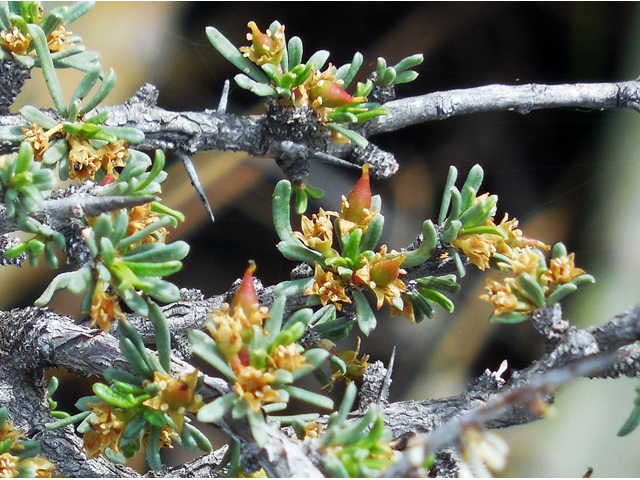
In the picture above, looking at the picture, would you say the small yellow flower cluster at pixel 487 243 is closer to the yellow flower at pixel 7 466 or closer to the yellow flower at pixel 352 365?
the yellow flower at pixel 352 365

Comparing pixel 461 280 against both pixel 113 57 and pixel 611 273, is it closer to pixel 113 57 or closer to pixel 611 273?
pixel 611 273

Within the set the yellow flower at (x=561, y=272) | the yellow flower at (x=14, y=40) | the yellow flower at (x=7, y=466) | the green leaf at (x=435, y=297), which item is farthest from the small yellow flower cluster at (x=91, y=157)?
the yellow flower at (x=561, y=272)

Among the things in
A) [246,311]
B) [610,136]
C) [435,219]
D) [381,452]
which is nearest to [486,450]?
[381,452]

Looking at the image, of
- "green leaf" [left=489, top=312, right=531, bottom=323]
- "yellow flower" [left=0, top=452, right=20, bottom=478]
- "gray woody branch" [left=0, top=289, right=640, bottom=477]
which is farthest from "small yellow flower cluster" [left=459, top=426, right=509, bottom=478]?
"yellow flower" [left=0, top=452, right=20, bottom=478]

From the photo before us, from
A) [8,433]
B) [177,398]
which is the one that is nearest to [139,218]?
[177,398]

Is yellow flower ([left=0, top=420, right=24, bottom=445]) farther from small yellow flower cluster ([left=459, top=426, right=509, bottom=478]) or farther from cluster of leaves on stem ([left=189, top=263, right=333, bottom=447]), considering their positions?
small yellow flower cluster ([left=459, top=426, right=509, bottom=478])
